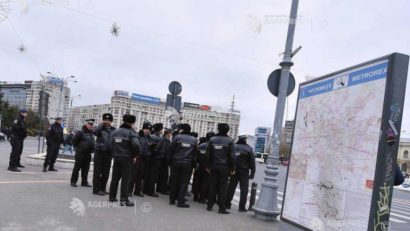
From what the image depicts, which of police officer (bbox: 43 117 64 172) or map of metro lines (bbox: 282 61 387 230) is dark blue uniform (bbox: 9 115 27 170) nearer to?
police officer (bbox: 43 117 64 172)

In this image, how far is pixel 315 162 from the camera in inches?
190

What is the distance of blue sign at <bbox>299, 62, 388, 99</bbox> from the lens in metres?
3.89

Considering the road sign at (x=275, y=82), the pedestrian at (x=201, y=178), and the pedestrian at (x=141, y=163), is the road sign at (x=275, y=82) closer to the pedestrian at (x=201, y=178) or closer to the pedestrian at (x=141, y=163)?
the pedestrian at (x=201, y=178)

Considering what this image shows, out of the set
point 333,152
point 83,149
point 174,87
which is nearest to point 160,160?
point 83,149

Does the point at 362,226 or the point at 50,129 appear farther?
the point at 50,129

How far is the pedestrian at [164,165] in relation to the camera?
1038cm

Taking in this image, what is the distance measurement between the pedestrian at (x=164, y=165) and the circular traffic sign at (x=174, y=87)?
2960 millimetres

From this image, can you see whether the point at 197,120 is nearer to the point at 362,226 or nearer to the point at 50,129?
the point at 50,129

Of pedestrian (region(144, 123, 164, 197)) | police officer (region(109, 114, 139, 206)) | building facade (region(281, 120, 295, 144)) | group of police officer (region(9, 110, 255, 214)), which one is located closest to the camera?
building facade (region(281, 120, 295, 144))

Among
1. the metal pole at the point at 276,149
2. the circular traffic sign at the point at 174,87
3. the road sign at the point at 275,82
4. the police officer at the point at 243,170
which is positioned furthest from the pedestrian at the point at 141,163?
the circular traffic sign at the point at 174,87

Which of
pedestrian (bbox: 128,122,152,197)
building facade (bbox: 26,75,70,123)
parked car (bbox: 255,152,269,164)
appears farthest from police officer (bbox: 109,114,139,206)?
parked car (bbox: 255,152,269,164)

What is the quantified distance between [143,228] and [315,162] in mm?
3021

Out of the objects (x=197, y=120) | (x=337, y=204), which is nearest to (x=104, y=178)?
(x=337, y=204)

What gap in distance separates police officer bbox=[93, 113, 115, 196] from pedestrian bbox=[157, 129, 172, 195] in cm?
140
